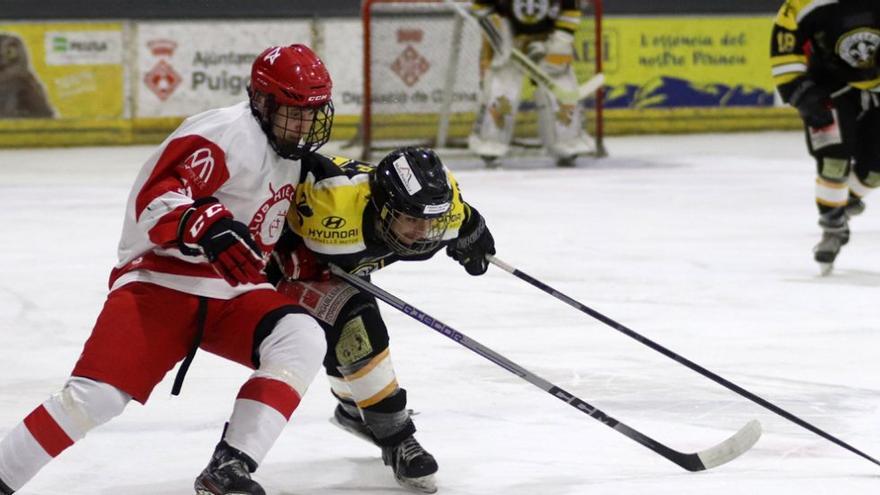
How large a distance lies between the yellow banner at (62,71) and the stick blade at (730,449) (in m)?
7.58

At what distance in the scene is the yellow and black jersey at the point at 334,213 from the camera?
2945 millimetres

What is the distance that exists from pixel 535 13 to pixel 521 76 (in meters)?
0.40

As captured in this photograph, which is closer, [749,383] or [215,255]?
[215,255]

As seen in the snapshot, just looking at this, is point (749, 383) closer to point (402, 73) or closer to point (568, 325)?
point (568, 325)

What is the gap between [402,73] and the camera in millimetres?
9891

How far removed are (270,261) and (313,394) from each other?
762 mm

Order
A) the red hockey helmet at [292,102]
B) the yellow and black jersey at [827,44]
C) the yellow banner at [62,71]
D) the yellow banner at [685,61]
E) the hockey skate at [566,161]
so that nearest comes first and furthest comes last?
the red hockey helmet at [292,102]
the yellow and black jersey at [827,44]
the hockey skate at [566,161]
the yellow banner at [62,71]
the yellow banner at [685,61]

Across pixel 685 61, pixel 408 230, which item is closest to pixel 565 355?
pixel 408 230

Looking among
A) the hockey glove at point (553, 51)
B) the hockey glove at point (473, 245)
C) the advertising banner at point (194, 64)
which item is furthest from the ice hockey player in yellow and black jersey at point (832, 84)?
the advertising banner at point (194, 64)

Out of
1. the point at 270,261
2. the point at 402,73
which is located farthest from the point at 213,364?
the point at 402,73

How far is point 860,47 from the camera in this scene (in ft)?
18.0

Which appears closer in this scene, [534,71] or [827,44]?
[827,44]

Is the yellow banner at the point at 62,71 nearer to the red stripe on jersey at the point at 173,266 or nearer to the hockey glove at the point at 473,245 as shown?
the hockey glove at the point at 473,245

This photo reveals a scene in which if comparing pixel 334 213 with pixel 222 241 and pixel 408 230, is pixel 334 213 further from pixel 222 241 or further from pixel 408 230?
pixel 222 241
